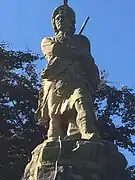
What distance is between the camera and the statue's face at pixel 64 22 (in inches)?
315

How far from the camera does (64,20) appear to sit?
8.03 m

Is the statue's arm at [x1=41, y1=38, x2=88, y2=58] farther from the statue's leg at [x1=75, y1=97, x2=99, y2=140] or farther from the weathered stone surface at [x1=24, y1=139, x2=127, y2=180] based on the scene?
the weathered stone surface at [x1=24, y1=139, x2=127, y2=180]

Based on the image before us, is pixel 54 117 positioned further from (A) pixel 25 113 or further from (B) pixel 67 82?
(A) pixel 25 113

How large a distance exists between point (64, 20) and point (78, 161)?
228cm

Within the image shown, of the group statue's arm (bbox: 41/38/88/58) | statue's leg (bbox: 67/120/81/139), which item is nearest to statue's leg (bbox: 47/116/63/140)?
statue's leg (bbox: 67/120/81/139)

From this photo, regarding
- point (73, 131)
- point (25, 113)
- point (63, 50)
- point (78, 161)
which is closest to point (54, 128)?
point (73, 131)

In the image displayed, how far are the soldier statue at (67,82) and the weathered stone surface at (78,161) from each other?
0.28 meters

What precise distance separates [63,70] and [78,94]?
1.70 ft

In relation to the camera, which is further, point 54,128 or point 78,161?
point 54,128

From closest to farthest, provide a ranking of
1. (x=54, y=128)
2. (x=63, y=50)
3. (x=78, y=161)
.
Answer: (x=78, y=161), (x=54, y=128), (x=63, y=50)

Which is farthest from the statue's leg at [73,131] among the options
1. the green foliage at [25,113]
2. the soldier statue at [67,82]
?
the green foliage at [25,113]

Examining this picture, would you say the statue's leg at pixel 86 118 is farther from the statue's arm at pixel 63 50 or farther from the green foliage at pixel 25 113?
the green foliage at pixel 25 113

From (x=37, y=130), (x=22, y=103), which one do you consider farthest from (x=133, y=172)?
(x=22, y=103)

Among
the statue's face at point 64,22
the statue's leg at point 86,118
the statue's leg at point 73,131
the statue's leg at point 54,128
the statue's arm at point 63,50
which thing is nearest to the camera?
the statue's leg at point 86,118
